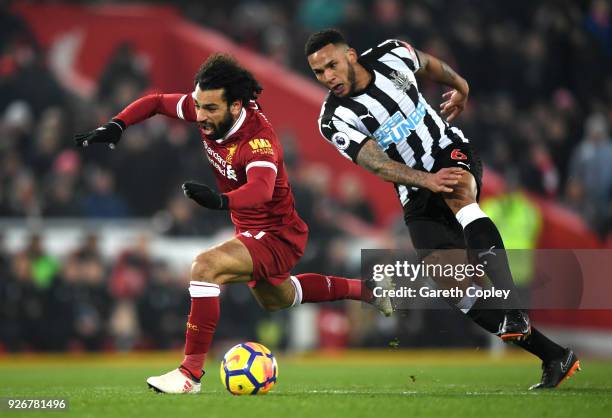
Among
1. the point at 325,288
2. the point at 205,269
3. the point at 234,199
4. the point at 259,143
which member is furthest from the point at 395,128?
the point at 205,269

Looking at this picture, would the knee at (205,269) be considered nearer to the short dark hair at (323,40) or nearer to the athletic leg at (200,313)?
the athletic leg at (200,313)

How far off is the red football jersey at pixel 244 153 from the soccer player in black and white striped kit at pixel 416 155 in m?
0.45

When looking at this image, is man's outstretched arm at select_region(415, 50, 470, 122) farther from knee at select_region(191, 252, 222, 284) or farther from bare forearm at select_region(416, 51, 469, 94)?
knee at select_region(191, 252, 222, 284)

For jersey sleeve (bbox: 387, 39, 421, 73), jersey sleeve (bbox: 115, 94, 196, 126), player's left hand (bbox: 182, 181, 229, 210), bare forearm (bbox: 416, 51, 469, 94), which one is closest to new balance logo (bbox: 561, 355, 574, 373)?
bare forearm (bbox: 416, 51, 469, 94)

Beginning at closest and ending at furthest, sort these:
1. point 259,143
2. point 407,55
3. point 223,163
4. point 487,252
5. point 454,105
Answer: point 259,143, point 487,252, point 223,163, point 407,55, point 454,105

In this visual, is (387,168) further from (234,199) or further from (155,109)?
(155,109)

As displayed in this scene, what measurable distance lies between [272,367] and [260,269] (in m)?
0.66

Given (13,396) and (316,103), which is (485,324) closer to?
(13,396)

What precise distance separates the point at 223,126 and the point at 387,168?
3.50 feet

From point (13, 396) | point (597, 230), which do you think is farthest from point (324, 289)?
point (597, 230)

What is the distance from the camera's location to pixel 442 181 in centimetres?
686

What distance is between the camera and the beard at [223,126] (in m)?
6.86

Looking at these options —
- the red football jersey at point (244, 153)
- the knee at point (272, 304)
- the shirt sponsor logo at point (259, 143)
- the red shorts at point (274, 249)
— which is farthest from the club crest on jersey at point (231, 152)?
the knee at point (272, 304)

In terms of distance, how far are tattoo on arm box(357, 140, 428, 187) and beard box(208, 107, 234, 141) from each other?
84 cm
